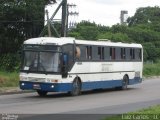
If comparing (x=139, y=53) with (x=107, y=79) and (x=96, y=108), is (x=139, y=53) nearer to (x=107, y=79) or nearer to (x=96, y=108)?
(x=107, y=79)

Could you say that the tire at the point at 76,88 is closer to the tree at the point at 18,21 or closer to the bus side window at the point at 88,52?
the bus side window at the point at 88,52

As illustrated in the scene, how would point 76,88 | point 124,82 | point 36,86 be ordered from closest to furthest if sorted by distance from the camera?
point 36,86
point 76,88
point 124,82

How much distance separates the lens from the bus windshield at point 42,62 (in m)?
25.6

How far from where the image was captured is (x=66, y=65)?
2600cm

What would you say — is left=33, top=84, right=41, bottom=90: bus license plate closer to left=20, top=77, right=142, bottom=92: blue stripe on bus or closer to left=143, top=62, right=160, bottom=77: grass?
left=20, top=77, right=142, bottom=92: blue stripe on bus

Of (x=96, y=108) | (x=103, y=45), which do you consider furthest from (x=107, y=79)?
(x=96, y=108)

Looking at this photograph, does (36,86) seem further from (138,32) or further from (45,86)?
(138,32)

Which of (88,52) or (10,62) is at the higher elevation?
(88,52)

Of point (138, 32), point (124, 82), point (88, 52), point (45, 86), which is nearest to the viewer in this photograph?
point (45, 86)

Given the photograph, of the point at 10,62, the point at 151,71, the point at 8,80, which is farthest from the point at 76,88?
the point at 151,71

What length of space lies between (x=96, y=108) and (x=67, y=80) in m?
6.09

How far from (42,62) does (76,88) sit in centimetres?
241

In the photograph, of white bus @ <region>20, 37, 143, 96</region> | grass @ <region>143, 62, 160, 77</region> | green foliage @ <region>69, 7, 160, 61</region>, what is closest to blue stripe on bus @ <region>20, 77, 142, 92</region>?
white bus @ <region>20, 37, 143, 96</region>

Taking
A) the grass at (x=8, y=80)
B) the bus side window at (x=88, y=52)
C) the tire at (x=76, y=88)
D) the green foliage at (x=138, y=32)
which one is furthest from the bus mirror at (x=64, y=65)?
the green foliage at (x=138, y=32)
